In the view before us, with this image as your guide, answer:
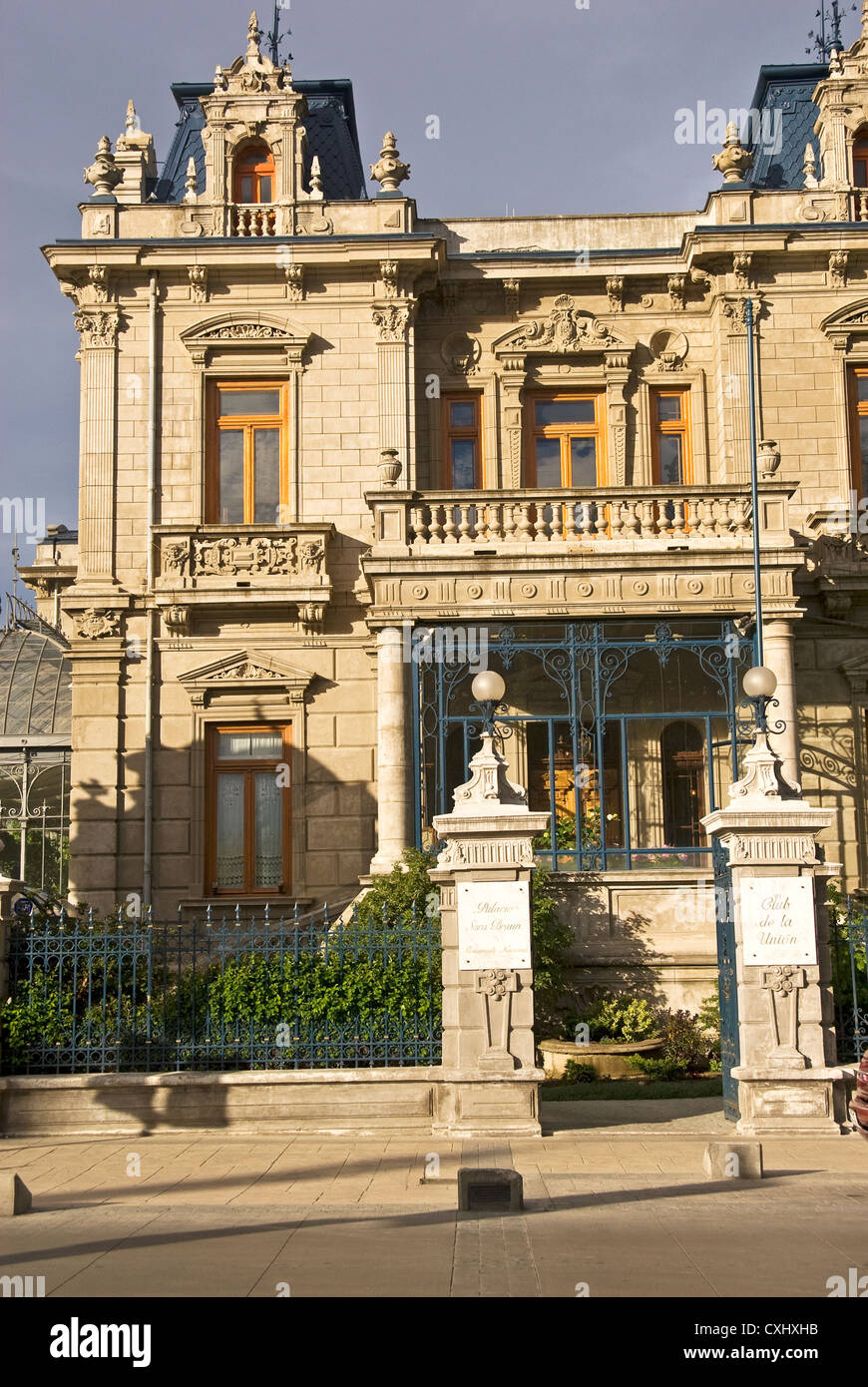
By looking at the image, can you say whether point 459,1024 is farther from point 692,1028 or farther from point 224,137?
point 224,137

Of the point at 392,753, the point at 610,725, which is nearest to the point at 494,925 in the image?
the point at 392,753

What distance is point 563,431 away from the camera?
78.9ft

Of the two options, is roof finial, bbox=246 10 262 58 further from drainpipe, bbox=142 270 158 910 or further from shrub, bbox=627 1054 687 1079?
shrub, bbox=627 1054 687 1079

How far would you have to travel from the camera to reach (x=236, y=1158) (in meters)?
12.4

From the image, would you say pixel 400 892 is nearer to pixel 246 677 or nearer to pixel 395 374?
pixel 246 677

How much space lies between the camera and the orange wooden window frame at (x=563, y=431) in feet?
78.2

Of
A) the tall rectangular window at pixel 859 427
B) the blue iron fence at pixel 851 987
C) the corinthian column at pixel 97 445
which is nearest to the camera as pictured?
the blue iron fence at pixel 851 987

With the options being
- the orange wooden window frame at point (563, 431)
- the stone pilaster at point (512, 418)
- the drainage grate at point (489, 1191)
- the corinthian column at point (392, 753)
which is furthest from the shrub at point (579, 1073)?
the orange wooden window frame at point (563, 431)

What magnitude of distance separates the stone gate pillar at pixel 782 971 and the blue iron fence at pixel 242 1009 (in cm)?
304

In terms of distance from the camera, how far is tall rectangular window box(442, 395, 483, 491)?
78.6 feet

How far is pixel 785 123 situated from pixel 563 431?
7684 mm

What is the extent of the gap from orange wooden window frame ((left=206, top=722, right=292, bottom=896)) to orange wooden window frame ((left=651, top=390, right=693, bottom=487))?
305 inches

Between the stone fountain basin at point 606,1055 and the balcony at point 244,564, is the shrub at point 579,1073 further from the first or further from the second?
the balcony at point 244,564

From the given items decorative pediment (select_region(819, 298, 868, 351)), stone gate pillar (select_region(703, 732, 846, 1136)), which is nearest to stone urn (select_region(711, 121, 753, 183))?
decorative pediment (select_region(819, 298, 868, 351))
